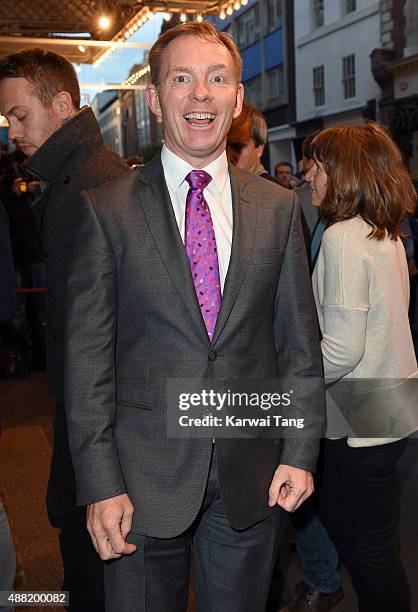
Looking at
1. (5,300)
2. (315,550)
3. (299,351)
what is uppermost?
(5,300)

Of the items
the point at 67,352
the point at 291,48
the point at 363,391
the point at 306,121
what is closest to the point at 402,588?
the point at 363,391

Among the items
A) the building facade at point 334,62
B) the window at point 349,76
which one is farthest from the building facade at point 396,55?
the window at point 349,76

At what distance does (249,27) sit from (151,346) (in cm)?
A: 2203

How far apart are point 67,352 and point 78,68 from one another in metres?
3.99

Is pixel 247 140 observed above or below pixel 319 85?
below

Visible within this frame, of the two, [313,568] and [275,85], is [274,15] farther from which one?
[313,568]

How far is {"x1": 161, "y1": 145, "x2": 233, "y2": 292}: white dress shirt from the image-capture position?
1437 millimetres

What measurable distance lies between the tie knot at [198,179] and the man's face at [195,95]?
0.03 meters

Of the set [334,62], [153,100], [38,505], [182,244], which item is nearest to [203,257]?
[182,244]

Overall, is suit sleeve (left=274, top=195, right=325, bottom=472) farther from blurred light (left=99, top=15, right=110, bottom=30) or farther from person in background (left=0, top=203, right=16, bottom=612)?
blurred light (left=99, top=15, right=110, bottom=30)

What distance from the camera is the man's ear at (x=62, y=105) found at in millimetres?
1943

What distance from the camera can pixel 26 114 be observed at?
1945 mm

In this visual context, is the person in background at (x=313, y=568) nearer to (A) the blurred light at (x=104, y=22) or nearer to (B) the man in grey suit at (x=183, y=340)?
(B) the man in grey suit at (x=183, y=340)

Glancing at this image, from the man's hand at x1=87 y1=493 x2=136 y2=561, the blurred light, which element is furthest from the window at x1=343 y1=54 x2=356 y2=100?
the man's hand at x1=87 y1=493 x2=136 y2=561
